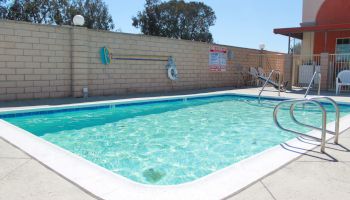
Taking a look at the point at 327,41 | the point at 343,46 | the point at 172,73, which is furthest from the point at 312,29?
the point at 172,73

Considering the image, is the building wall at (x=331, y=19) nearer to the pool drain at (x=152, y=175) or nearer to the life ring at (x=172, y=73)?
the life ring at (x=172, y=73)

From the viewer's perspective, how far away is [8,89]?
8672mm

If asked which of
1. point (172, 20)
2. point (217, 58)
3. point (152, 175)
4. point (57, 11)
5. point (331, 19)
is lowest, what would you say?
point (152, 175)

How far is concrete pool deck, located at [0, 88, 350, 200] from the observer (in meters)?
2.66

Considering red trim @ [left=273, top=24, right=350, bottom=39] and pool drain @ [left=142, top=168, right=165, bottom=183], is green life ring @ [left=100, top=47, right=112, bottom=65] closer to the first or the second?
pool drain @ [left=142, top=168, right=165, bottom=183]

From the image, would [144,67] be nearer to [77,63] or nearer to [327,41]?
[77,63]

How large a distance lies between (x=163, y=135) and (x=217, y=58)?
1021cm

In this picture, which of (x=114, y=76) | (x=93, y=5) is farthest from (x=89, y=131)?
(x=93, y=5)

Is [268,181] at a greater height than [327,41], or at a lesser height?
lesser

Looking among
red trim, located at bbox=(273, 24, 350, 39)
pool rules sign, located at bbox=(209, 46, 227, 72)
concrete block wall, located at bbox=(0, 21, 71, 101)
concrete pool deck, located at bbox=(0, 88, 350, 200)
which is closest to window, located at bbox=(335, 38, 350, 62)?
red trim, located at bbox=(273, 24, 350, 39)

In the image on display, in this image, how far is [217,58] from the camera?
51.9 ft

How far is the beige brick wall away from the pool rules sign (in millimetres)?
1252

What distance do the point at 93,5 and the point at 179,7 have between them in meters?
11.6

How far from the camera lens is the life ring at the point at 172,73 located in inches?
518
